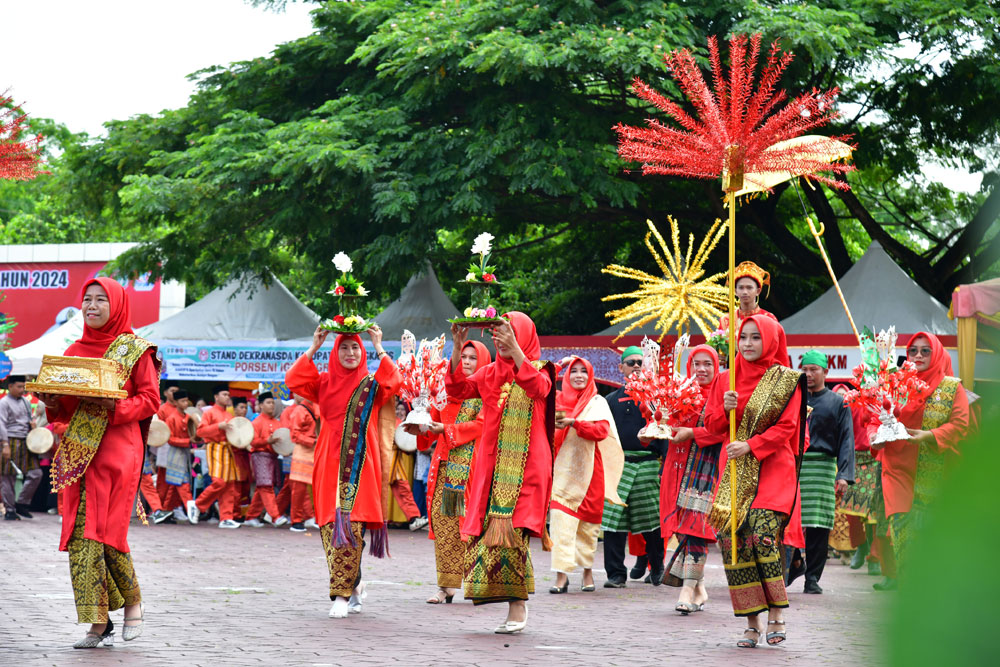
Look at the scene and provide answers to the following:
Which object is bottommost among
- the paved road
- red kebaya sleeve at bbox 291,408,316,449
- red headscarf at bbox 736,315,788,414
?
the paved road

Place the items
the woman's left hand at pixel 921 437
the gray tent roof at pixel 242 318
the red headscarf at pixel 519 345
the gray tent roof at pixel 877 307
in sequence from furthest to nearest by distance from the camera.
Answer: the gray tent roof at pixel 242 318
the gray tent roof at pixel 877 307
the woman's left hand at pixel 921 437
the red headscarf at pixel 519 345

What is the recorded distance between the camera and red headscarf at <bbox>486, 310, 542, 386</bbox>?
324 inches

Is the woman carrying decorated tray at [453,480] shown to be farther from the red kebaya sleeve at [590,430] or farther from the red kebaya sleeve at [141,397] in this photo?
the red kebaya sleeve at [141,397]

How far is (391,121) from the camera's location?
60.0ft

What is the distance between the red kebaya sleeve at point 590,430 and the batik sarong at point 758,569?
3143 millimetres

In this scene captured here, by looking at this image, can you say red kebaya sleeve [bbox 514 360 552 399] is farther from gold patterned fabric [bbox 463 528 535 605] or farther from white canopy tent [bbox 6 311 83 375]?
white canopy tent [bbox 6 311 83 375]

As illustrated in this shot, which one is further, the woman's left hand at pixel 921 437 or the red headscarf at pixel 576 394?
the red headscarf at pixel 576 394

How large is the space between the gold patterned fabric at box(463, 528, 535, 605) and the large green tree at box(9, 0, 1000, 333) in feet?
Answer: 29.2

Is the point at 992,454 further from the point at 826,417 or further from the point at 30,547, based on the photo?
the point at 30,547

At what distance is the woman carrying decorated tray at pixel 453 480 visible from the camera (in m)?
9.43

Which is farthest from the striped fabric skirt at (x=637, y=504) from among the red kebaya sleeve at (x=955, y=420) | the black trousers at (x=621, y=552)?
the red kebaya sleeve at (x=955, y=420)

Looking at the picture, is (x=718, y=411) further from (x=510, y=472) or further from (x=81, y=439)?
(x=81, y=439)

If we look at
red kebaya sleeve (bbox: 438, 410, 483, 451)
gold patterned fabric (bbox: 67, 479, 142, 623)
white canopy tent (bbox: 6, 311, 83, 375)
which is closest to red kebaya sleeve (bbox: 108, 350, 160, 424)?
gold patterned fabric (bbox: 67, 479, 142, 623)

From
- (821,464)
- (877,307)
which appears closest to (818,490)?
(821,464)
